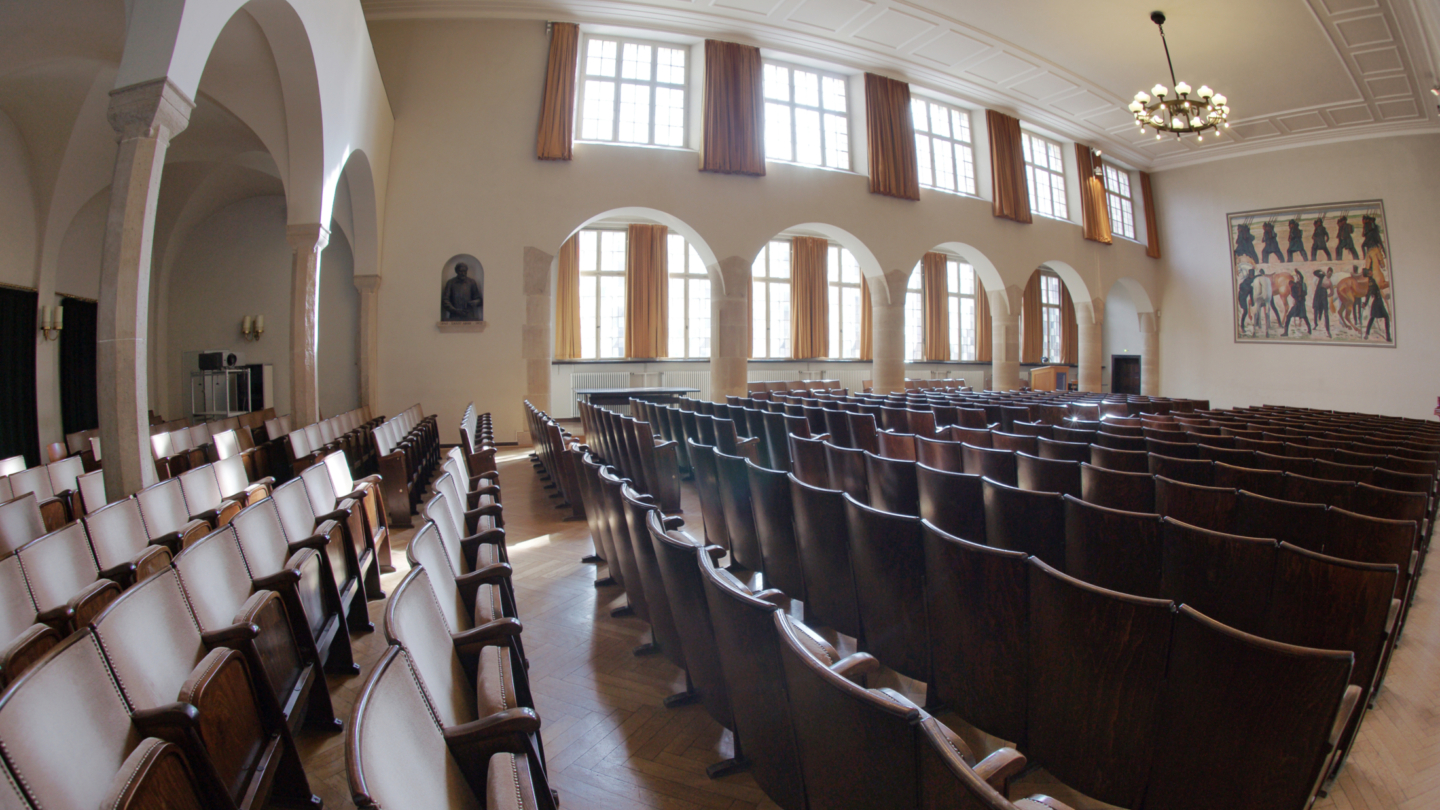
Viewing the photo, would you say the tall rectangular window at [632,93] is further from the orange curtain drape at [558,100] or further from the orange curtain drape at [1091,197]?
the orange curtain drape at [1091,197]

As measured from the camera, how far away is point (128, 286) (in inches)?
132

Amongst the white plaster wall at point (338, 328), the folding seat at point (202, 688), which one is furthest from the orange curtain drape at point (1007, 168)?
the folding seat at point (202, 688)

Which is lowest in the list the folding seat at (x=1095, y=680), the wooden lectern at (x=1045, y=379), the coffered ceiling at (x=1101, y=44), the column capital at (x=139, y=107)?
the folding seat at (x=1095, y=680)

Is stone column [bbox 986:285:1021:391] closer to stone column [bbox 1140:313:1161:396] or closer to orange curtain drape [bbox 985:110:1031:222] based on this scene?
orange curtain drape [bbox 985:110:1031:222]

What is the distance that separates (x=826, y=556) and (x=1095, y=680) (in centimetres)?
97

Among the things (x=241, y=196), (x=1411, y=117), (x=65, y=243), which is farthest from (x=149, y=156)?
(x=1411, y=117)

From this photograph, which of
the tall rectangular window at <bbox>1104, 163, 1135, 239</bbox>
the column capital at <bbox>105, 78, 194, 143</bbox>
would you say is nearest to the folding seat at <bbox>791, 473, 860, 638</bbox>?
the column capital at <bbox>105, 78, 194, 143</bbox>

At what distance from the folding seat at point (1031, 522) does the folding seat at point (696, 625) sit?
115 centimetres

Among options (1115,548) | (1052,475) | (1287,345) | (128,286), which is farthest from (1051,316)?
(128,286)

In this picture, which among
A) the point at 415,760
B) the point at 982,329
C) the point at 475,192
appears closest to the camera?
the point at 415,760

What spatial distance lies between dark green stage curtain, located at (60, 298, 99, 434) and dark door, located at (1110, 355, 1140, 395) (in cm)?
2085

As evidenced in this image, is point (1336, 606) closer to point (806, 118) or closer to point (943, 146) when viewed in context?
point (806, 118)

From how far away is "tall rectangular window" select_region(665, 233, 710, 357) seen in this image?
13227 mm

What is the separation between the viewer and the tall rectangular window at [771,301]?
46.7ft
